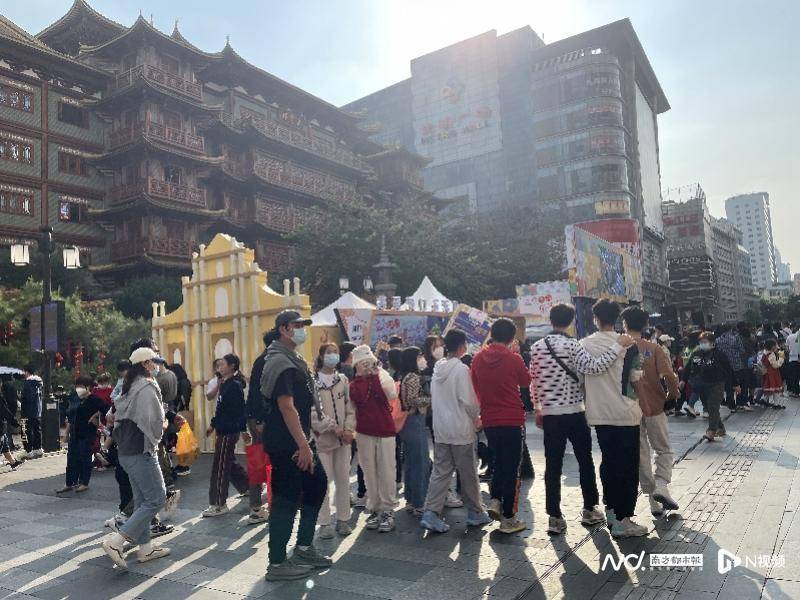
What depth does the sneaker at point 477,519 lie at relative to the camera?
5414mm

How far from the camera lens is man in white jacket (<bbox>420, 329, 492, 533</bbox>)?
5.29 m

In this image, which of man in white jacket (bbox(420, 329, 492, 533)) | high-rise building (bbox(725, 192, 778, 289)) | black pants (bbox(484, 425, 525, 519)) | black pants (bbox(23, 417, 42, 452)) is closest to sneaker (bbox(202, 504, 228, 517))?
man in white jacket (bbox(420, 329, 492, 533))

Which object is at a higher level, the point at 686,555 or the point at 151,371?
the point at 151,371

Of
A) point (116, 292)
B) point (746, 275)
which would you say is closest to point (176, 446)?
point (116, 292)

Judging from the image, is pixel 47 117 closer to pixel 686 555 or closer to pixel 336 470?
pixel 336 470

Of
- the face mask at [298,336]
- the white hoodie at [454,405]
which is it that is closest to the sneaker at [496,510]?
the white hoodie at [454,405]

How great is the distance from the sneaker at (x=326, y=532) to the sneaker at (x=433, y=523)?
0.82 metres

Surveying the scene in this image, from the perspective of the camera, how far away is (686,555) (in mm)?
4340

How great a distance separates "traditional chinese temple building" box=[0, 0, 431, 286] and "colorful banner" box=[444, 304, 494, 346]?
15.2 metres

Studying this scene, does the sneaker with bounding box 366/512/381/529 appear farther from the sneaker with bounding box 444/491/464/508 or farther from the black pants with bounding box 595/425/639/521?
the black pants with bounding box 595/425/639/521

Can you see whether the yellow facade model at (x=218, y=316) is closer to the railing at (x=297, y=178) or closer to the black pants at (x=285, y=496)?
the black pants at (x=285, y=496)

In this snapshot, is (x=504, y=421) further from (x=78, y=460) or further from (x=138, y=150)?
(x=138, y=150)

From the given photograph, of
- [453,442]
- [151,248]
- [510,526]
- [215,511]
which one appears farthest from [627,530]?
[151,248]

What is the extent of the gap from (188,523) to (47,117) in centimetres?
2826
